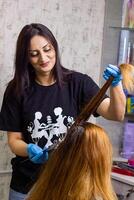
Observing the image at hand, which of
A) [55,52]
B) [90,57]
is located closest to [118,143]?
[90,57]

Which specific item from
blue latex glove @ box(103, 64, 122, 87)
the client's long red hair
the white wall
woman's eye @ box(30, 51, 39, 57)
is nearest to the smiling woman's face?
woman's eye @ box(30, 51, 39, 57)

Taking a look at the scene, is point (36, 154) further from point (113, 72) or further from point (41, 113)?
point (113, 72)

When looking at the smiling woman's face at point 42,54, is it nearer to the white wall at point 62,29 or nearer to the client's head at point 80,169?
the white wall at point 62,29

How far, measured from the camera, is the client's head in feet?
4.01

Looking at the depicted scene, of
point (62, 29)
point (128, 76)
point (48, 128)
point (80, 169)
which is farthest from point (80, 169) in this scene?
point (62, 29)

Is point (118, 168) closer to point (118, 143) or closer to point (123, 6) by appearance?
point (118, 143)

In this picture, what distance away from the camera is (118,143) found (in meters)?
2.90

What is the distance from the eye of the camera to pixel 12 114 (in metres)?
1.87

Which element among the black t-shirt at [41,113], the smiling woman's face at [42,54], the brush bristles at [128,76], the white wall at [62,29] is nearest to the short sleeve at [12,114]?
the black t-shirt at [41,113]

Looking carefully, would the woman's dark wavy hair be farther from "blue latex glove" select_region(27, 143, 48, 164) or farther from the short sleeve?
"blue latex glove" select_region(27, 143, 48, 164)

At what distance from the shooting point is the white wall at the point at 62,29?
2.29 m

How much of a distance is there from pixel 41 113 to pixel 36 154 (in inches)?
8.9

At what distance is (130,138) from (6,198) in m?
0.94

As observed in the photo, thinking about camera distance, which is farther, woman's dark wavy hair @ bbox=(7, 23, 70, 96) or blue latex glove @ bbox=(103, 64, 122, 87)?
woman's dark wavy hair @ bbox=(7, 23, 70, 96)
